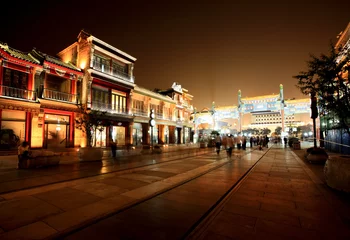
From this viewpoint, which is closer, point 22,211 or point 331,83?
point 22,211

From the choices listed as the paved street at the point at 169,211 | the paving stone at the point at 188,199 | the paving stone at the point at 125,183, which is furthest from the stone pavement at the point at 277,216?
the paving stone at the point at 125,183

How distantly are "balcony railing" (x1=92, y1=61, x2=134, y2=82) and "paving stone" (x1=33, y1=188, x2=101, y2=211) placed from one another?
1853 centimetres

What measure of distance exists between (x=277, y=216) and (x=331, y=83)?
17.6ft

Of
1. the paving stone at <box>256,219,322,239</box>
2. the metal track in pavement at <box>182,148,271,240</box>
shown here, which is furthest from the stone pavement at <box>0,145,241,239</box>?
the paving stone at <box>256,219,322,239</box>

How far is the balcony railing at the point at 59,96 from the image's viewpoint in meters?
17.2

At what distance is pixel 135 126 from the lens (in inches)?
1086

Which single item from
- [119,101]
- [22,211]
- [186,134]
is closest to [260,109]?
[186,134]

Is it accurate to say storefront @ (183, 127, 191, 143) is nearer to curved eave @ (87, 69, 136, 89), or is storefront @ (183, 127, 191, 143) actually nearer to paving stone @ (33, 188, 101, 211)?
curved eave @ (87, 69, 136, 89)

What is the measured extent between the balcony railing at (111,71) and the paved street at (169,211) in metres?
18.0

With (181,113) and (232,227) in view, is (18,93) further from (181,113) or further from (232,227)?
(181,113)

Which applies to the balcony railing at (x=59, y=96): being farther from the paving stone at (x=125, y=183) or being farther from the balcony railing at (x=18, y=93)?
the paving stone at (x=125, y=183)

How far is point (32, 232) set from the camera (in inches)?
121

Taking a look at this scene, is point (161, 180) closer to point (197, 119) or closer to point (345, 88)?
point (345, 88)

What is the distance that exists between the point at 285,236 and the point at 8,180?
28.4 feet
